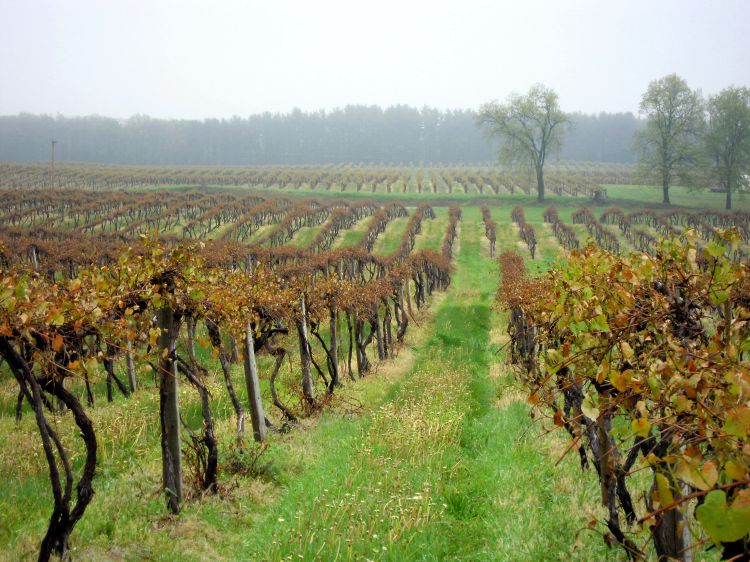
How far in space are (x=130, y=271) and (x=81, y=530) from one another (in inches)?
119

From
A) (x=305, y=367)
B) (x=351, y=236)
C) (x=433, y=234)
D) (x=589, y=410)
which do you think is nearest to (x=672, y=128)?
(x=433, y=234)

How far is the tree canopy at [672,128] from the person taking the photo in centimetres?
5553

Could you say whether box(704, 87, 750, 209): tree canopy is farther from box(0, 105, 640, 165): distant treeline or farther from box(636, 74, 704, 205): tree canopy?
box(0, 105, 640, 165): distant treeline

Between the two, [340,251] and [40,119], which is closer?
[340,251]

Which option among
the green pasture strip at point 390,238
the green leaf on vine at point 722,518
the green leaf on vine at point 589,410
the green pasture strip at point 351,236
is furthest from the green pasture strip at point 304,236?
the green leaf on vine at point 722,518

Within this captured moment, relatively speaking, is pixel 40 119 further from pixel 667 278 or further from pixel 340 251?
pixel 667 278

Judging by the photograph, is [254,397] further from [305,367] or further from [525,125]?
[525,125]

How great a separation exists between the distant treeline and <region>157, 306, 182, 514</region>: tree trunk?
141 meters

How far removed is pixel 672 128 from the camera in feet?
186

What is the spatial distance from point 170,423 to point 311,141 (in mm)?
153800

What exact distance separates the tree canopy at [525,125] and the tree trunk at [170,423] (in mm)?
62315

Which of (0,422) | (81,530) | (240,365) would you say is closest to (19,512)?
(81,530)

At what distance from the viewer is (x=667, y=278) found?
13.4 feet

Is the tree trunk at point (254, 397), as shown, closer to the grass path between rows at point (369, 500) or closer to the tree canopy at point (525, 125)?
the grass path between rows at point (369, 500)
